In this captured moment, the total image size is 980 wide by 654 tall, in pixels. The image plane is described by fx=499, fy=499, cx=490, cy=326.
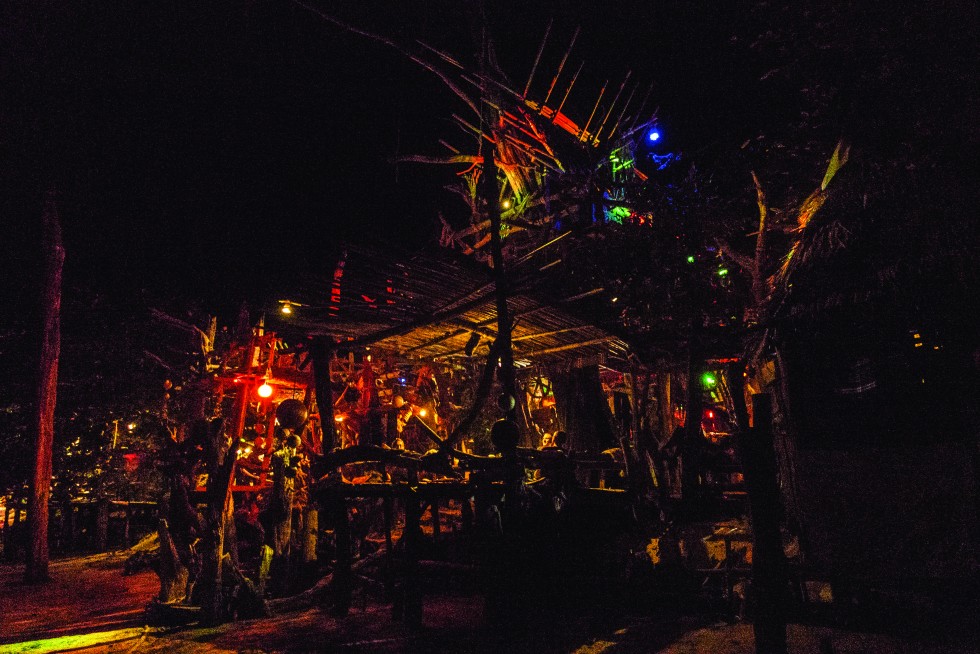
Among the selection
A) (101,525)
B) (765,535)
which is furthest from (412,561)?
(101,525)

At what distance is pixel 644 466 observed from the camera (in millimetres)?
10578

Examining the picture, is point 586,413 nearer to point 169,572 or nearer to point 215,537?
point 215,537

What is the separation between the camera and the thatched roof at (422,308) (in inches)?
296

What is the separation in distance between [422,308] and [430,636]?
5112 mm

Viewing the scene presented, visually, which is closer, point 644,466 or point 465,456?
point 465,456

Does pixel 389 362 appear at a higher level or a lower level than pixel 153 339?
lower

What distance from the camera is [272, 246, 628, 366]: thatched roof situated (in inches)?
296

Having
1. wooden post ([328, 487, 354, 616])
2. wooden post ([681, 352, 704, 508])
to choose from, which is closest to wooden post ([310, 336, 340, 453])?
wooden post ([328, 487, 354, 616])

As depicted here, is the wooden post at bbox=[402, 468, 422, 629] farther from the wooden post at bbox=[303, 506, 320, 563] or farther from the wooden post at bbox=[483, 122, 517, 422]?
the wooden post at bbox=[303, 506, 320, 563]

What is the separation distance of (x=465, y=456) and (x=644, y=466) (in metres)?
4.89

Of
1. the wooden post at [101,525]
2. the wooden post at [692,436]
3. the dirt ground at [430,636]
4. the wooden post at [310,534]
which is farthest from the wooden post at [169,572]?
the wooden post at [101,525]

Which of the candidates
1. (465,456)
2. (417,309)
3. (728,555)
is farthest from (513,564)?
(417,309)

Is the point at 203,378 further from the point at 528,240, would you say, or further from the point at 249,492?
the point at 528,240

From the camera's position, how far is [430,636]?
7191mm
